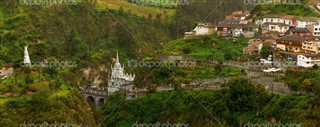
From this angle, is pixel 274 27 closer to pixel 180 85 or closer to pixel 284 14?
pixel 284 14

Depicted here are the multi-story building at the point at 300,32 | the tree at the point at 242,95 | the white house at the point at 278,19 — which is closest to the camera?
the tree at the point at 242,95

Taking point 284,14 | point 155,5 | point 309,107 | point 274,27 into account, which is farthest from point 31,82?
point 155,5

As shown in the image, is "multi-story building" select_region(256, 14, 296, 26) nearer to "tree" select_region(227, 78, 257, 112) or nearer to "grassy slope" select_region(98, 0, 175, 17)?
"tree" select_region(227, 78, 257, 112)

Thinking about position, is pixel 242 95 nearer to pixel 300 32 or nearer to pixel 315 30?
pixel 300 32

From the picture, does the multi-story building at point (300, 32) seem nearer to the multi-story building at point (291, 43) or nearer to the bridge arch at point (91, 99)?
the multi-story building at point (291, 43)

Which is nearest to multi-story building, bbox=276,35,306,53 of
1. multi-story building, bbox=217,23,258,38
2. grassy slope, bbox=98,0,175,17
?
multi-story building, bbox=217,23,258,38

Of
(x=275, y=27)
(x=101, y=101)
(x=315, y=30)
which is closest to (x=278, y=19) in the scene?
→ (x=275, y=27)

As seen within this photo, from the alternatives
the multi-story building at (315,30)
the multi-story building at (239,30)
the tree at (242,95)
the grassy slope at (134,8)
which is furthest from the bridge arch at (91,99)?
the grassy slope at (134,8)
